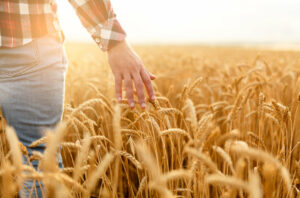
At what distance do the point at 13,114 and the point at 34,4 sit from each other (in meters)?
0.45

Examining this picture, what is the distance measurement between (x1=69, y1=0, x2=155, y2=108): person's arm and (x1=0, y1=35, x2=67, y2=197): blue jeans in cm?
18

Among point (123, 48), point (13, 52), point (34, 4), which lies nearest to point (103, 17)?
point (123, 48)

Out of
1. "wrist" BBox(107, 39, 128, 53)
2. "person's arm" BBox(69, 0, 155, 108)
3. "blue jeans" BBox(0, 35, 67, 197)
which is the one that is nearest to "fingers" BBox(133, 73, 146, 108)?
"person's arm" BBox(69, 0, 155, 108)

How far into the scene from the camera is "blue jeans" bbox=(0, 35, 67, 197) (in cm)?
103

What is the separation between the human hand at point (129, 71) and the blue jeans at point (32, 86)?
0.84 ft

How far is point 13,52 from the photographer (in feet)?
3.35

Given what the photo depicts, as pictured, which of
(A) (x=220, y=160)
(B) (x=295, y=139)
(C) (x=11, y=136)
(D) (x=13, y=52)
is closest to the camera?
(C) (x=11, y=136)

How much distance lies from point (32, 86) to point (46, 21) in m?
0.28

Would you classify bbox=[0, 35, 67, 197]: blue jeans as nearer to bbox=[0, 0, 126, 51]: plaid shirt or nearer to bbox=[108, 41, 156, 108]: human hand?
bbox=[0, 0, 126, 51]: plaid shirt

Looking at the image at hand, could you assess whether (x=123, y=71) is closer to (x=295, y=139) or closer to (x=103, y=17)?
(x=103, y=17)

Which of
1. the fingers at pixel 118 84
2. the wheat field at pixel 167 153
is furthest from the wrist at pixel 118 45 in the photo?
the wheat field at pixel 167 153

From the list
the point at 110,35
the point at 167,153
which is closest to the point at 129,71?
the point at 110,35

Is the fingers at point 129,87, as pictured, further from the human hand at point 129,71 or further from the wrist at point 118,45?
the wrist at point 118,45

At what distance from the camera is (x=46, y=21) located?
3.55ft
